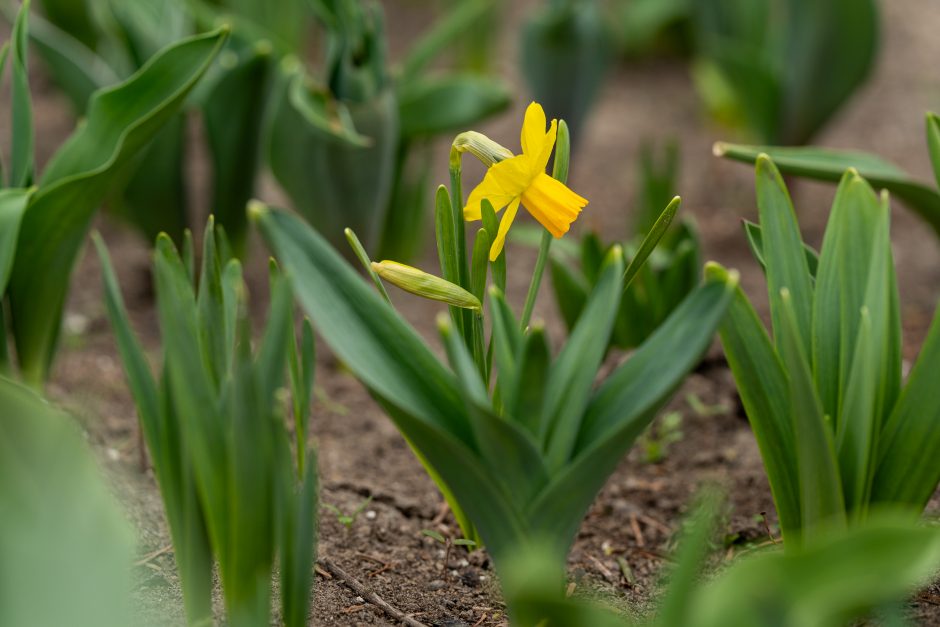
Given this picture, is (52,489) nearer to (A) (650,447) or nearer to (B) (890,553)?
(B) (890,553)

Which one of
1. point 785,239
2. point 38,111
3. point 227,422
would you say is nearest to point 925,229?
point 785,239

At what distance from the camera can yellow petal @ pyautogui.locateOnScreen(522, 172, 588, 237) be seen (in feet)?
3.47

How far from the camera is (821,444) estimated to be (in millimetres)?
1007

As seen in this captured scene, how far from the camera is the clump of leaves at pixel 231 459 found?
91cm

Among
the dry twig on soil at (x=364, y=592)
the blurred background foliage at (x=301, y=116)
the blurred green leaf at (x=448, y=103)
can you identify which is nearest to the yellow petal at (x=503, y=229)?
the dry twig on soil at (x=364, y=592)

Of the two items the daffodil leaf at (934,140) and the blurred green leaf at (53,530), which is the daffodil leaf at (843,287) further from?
the blurred green leaf at (53,530)

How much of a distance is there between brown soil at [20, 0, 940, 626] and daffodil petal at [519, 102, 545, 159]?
0.51 meters

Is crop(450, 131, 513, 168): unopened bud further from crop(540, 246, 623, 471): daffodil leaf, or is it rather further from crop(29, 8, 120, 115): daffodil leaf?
crop(29, 8, 120, 115): daffodil leaf

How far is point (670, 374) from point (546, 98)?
151 centimetres

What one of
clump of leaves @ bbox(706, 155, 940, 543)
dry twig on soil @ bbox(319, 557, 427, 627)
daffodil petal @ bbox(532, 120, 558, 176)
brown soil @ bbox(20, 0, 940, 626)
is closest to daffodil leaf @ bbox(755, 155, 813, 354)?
clump of leaves @ bbox(706, 155, 940, 543)

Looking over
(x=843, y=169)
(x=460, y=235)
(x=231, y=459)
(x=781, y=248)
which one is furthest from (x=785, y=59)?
(x=231, y=459)

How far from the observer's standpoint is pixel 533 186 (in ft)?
3.51

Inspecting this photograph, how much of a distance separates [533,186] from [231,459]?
379mm

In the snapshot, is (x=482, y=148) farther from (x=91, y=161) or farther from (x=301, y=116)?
(x=301, y=116)
